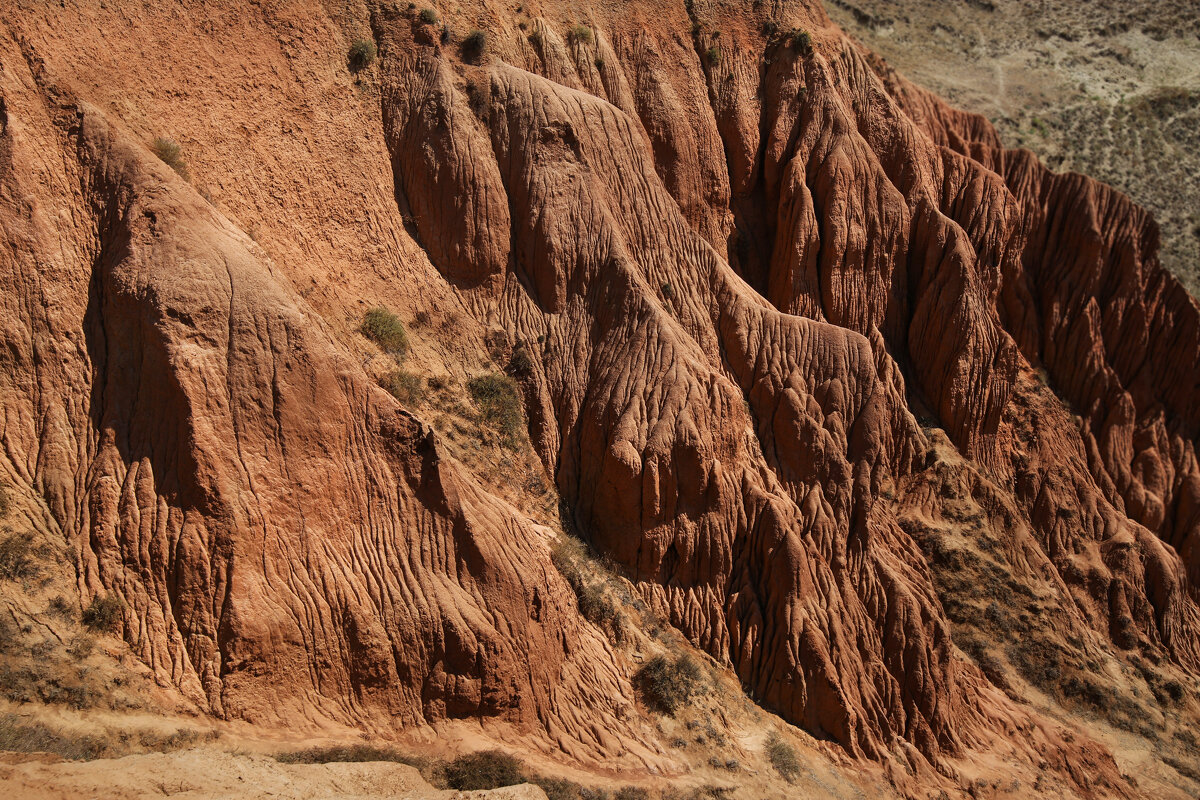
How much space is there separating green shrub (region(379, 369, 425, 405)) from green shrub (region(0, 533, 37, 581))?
234 inches

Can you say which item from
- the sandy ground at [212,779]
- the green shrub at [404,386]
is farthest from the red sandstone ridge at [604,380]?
the sandy ground at [212,779]

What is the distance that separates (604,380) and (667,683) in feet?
20.6

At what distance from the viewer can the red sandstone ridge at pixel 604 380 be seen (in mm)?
11703

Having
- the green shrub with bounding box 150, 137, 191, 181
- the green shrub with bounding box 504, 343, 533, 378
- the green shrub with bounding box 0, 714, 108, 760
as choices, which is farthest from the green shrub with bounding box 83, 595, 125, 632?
the green shrub with bounding box 504, 343, 533, 378

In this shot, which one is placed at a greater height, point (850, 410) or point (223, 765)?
point (850, 410)

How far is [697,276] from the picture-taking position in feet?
63.7

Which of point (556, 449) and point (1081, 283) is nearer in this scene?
point (556, 449)

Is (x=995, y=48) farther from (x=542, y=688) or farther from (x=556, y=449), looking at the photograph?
(x=542, y=688)

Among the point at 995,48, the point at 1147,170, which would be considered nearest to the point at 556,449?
the point at 1147,170

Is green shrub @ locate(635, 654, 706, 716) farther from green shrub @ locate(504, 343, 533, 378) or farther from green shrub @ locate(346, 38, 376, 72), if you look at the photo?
green shrub @ locate(346, 38, 376, 72)

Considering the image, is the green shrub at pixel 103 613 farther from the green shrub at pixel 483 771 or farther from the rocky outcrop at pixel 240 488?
the green shrub at pixel 483 771

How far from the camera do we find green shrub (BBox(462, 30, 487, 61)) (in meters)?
19.0

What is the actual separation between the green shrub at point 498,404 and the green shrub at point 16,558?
771 cm

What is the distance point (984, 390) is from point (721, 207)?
8897mm
